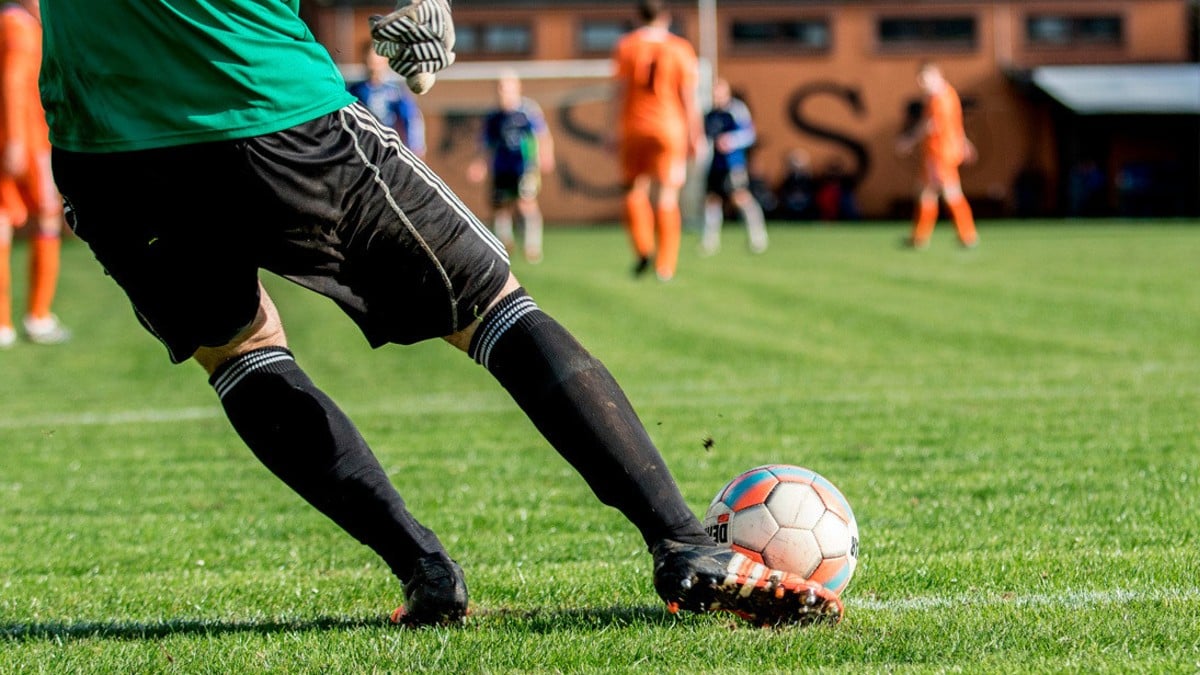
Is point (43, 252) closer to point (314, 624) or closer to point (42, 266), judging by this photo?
point (42, 266)

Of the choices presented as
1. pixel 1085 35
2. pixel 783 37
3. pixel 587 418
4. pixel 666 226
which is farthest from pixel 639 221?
pixel 1085 35

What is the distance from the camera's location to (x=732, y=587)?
8.75 ft

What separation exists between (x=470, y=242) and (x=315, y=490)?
2.09 ft

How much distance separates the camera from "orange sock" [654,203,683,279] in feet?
42.3

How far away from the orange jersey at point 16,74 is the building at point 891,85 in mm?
28758

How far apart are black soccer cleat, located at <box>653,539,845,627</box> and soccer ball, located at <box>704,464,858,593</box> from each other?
234 millimetres

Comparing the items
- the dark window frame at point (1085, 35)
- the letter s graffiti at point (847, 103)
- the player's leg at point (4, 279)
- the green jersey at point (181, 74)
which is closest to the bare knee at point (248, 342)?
the green jersey at point (181, 74)

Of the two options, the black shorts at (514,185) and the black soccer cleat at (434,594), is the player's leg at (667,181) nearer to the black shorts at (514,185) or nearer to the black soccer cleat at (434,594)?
the black shorts at (514,185)

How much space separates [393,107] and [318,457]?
13.8 metres

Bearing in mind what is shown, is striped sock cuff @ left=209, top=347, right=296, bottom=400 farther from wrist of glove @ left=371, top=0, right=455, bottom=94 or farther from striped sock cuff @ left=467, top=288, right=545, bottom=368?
wrist of glove @ left=371, top=0, right=455, bottom=94

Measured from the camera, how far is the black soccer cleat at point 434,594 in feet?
9.50

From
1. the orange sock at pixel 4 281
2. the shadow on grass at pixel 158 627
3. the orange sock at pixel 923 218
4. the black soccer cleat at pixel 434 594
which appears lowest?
the orange sock at pixel 923 218

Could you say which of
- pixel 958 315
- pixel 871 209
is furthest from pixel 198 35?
pixel 871 209

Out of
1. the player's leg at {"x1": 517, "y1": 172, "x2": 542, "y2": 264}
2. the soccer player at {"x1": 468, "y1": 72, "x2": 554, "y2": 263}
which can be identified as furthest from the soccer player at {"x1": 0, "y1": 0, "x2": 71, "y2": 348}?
the soccer player at {"x1": 468, "y1": 72, "x2": 554, "y2": 263}
